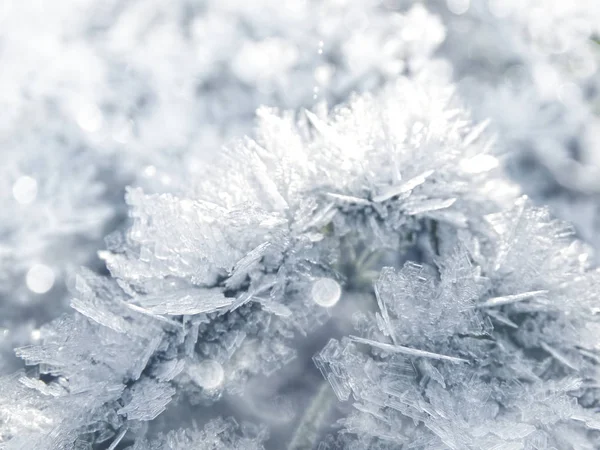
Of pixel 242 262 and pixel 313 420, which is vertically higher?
pixel 242 262

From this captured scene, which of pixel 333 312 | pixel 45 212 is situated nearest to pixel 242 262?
pixel 333 312

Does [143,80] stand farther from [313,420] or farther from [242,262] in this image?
[313,420]

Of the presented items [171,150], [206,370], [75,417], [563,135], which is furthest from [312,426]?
[563,135]

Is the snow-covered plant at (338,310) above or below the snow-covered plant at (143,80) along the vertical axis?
below

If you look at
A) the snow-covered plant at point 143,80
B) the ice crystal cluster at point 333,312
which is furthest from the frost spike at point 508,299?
the snow-covered plant at point 143,80

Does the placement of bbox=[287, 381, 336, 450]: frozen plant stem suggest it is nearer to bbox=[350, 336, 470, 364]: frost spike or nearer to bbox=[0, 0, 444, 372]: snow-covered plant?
bbox=[350, 336, 470, 364]: frost spike

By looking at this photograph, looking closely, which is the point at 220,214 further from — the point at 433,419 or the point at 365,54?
the point at 365,54

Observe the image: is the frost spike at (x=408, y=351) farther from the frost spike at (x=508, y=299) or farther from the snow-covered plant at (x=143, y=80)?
the snow-covered plant at (x=143, y=80)

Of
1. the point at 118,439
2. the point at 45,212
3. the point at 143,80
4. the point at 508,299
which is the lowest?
the point at 508,299
